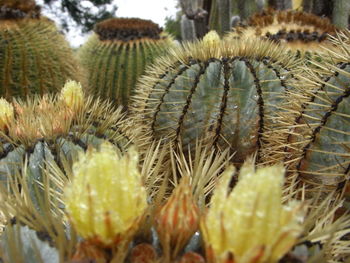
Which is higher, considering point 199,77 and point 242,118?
point 199,77

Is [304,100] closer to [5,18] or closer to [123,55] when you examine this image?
[5,18]

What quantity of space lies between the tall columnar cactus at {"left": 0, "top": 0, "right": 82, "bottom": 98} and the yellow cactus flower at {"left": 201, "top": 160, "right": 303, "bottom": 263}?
7.89 feet

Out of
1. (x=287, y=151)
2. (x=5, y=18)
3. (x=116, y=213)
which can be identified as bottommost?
(x=287, y=151)

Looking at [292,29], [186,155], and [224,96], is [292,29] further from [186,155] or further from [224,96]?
[186,155]

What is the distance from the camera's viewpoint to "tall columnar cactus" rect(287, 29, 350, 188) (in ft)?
4.08

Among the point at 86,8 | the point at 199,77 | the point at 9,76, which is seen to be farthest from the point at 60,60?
the point at 86,8

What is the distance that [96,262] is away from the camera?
743mm

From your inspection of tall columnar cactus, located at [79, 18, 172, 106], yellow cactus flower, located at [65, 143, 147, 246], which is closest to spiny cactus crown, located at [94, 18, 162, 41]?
tall columnar cactus, located at [79, 18, 172, 106]

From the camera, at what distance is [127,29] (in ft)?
13.1

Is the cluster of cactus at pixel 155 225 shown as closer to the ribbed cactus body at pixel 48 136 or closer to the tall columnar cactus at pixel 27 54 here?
the ribbed cactus body at pixel 48 136

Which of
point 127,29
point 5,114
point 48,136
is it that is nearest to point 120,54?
point 127,29

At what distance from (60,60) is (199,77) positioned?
1.51 meters

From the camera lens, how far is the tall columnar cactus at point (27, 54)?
287 cm

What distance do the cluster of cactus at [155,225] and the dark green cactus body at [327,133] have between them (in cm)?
37
